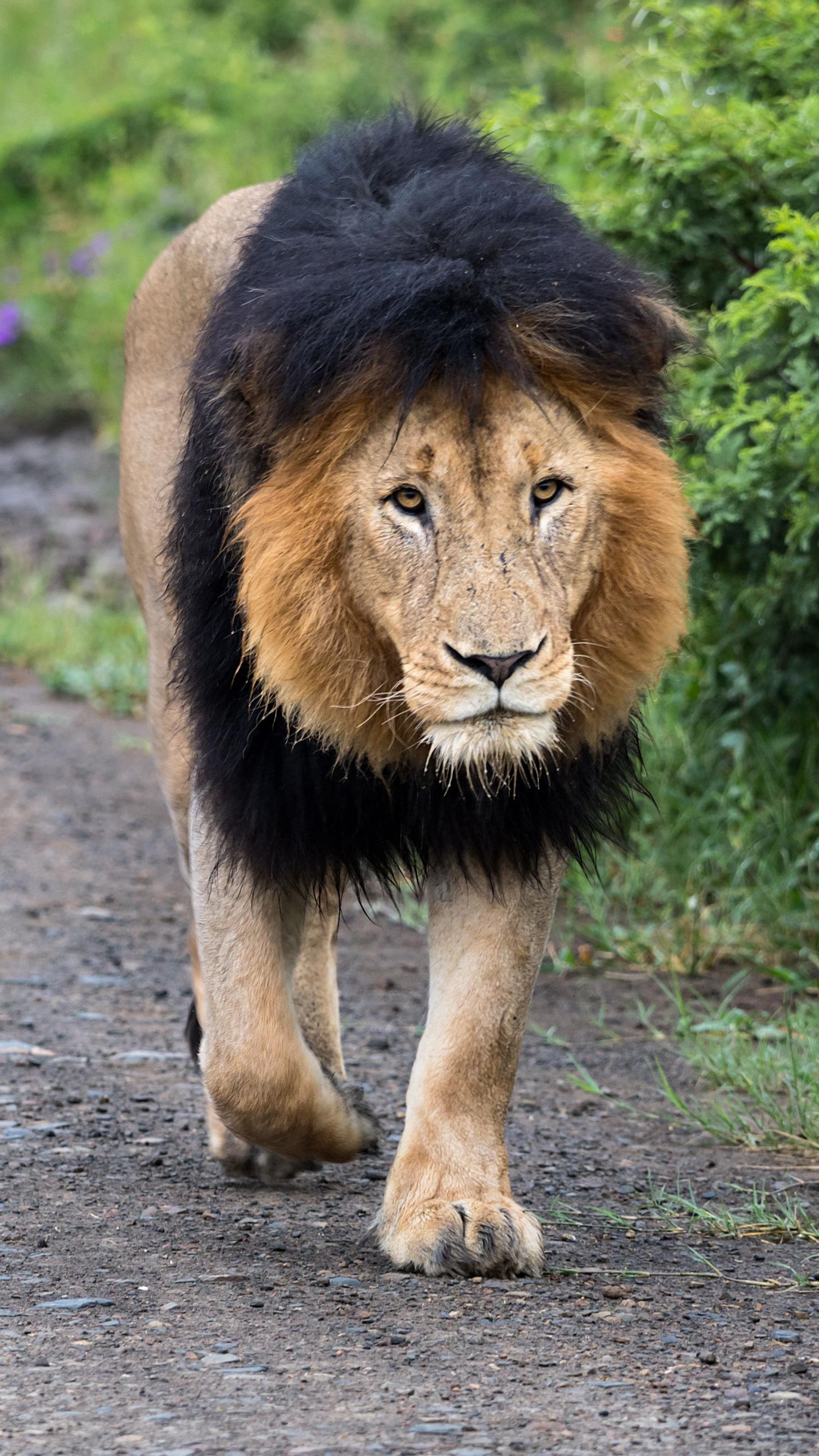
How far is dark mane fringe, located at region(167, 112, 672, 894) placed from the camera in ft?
8.80

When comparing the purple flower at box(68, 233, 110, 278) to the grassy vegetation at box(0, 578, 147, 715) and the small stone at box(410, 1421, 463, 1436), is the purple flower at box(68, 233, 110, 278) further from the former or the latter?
the small stone at box(410, 1421, 463, 1436)

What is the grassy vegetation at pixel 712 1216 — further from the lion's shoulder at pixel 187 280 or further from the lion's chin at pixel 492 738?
the lion's shoulder at pixel 187 280

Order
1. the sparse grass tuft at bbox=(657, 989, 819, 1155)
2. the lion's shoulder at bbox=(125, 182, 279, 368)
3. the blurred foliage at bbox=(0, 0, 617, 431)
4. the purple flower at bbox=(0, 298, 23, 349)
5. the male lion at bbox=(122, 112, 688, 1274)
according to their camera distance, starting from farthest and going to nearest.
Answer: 1. the purple flower at bbox=(0, 298, 23, 349)
2. the blurred foliage at bbox=(0, 0, 617, 431)
3. the lion's shoulder at bbox=(125, 182, 279, 368)
4. the sparse grass tuft at bbox=(657, 989, 819, 1155)
5. the male lion at bbox=(122, 112, 688, 1274)

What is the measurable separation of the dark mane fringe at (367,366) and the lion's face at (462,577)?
78mm

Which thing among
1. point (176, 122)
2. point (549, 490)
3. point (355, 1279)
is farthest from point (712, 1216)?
point (176, 122)

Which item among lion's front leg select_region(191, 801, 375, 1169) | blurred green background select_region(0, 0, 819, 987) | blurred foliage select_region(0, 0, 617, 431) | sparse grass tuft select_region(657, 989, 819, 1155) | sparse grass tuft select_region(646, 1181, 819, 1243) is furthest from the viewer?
blurred foliage select_region(0, 0, 617, 431)

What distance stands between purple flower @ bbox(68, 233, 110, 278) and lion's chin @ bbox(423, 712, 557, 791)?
9.57m

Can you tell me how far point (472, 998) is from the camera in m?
2.98

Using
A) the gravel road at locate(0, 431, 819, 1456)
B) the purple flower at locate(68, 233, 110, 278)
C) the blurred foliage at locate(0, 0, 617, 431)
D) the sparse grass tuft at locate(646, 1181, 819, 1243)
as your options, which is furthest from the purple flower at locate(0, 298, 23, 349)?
the sparse grass tuft at locate(646, 1181, 819, 1243)

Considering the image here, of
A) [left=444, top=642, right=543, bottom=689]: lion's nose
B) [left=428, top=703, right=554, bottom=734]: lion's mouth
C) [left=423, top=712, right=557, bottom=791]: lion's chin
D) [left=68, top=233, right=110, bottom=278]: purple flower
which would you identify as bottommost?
[left=423, top=712, right=557, bottom=791]: lion's chin

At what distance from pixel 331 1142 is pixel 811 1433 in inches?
45.2

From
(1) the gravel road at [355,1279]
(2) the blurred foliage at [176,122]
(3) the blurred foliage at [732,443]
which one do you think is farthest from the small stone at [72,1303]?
(2) the blurred foliage at [176,122]

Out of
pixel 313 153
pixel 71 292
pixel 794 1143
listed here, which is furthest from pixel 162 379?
pixel 71 292

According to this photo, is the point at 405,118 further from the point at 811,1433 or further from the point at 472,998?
the point at 811,1433
